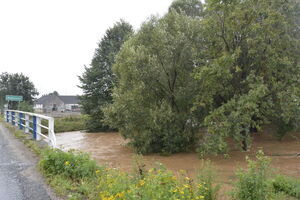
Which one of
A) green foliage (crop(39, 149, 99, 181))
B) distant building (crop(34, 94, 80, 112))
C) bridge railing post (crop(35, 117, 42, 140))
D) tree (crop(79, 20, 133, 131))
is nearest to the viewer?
green foliage (crop(39, 149, 99, 181))

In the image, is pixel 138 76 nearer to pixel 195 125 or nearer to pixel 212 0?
pixel 195 125

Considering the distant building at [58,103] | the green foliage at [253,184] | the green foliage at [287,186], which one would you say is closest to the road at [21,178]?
the green foliage at [253,184]

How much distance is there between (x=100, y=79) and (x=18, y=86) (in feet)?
79.8

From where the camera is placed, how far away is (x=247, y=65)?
491 inches

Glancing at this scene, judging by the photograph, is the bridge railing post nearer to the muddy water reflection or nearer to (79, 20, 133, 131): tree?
the muddy water reflection

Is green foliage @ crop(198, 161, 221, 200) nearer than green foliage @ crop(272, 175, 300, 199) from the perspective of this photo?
Yes

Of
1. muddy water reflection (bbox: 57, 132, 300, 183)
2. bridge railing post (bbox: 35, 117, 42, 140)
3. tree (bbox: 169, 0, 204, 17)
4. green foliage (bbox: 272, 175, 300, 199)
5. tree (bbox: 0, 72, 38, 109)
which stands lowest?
muddy water reflection (bbox: 57, 132, 300, 183)

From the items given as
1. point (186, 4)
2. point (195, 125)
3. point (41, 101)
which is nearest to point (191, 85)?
point (195, 125)

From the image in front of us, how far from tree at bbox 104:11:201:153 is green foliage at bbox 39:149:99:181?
6416mm

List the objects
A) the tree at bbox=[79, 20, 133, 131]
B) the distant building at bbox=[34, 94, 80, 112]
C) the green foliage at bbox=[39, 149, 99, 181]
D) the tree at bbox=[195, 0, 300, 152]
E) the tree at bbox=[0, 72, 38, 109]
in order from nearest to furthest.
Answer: the green foliage at bbox=[39, 149, 99, 181], the tree at bbox=[195, 0, 300, 152], the tree at bbox=[79, 20, 133, 131], the tree at bbox=[0, 72, 38, 109], the distant building at bbox=[34, 94, 80, 112]

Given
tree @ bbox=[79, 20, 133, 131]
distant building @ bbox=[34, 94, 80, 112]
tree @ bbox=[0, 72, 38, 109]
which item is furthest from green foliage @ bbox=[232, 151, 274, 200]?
distant building @ bbox=[34, 94, 80, 112]

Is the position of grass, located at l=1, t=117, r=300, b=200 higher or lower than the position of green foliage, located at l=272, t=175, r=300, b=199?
higher

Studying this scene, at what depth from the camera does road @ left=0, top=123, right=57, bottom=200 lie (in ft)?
13.8

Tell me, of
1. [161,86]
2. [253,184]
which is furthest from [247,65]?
[253,184]
